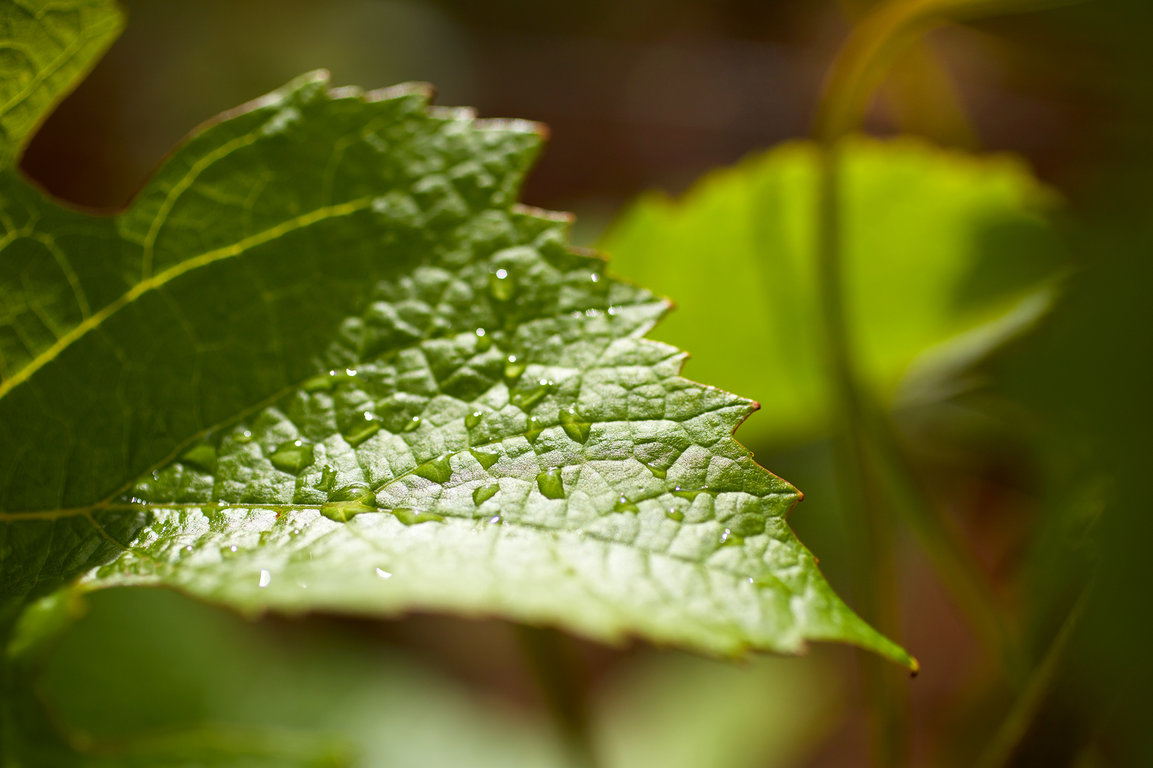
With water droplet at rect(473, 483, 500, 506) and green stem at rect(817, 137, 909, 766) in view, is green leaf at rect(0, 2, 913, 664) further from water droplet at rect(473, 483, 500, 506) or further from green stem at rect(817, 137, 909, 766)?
green stem at rect(817, 137, 909, 766)

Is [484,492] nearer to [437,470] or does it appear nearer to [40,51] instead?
[437,470]

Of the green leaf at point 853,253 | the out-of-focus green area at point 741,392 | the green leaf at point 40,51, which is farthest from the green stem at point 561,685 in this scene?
the green leaf at point 40,51

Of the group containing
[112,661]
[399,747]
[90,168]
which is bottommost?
[399,747]

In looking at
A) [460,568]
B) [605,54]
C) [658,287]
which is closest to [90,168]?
[605,54]

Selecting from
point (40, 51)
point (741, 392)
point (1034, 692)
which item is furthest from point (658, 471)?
point (741, 392)

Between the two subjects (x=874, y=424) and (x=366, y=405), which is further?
(x=874, y=424)

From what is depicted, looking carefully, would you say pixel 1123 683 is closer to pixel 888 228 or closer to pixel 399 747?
pixel 888 228
